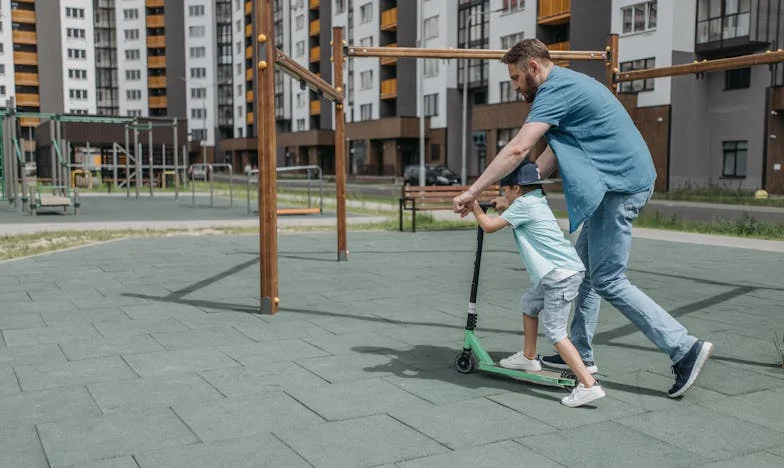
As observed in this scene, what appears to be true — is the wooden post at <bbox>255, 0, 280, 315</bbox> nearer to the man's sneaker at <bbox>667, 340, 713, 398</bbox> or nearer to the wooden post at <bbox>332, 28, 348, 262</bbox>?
the wooden post at <bbox>332, 28, 348, 262</bbox>

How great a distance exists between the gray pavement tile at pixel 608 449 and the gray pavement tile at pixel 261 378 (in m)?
1.52

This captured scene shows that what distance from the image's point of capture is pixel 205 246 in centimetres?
1215

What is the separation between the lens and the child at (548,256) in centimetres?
414

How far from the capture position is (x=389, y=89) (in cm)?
6169

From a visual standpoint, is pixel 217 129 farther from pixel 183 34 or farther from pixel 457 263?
pixel 457 263

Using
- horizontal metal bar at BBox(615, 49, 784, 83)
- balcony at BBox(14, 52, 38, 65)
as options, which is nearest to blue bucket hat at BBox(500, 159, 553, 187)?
horizontal metal bar at BBox(615, 49, 784, 83)

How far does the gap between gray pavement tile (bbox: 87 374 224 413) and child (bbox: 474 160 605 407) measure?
1844 millimetres

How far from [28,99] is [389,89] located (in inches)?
2396

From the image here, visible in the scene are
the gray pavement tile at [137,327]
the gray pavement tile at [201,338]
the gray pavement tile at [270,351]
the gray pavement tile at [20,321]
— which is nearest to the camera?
the gray pavement tile at [270,351]

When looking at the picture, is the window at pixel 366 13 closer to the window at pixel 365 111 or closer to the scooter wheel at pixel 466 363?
the window at pixel 365 111

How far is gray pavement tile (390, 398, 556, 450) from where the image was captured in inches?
145

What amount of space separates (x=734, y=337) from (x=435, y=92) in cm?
5013

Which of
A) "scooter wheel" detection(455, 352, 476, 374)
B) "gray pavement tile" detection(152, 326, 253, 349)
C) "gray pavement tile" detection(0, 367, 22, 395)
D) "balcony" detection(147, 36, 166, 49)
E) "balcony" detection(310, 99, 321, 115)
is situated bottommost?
"gray pavement tile" detection(152, 326, 253, 349)

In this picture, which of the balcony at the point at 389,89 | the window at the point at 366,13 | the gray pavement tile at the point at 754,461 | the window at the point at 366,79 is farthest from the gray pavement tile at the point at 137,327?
the window at the point at 366,13
